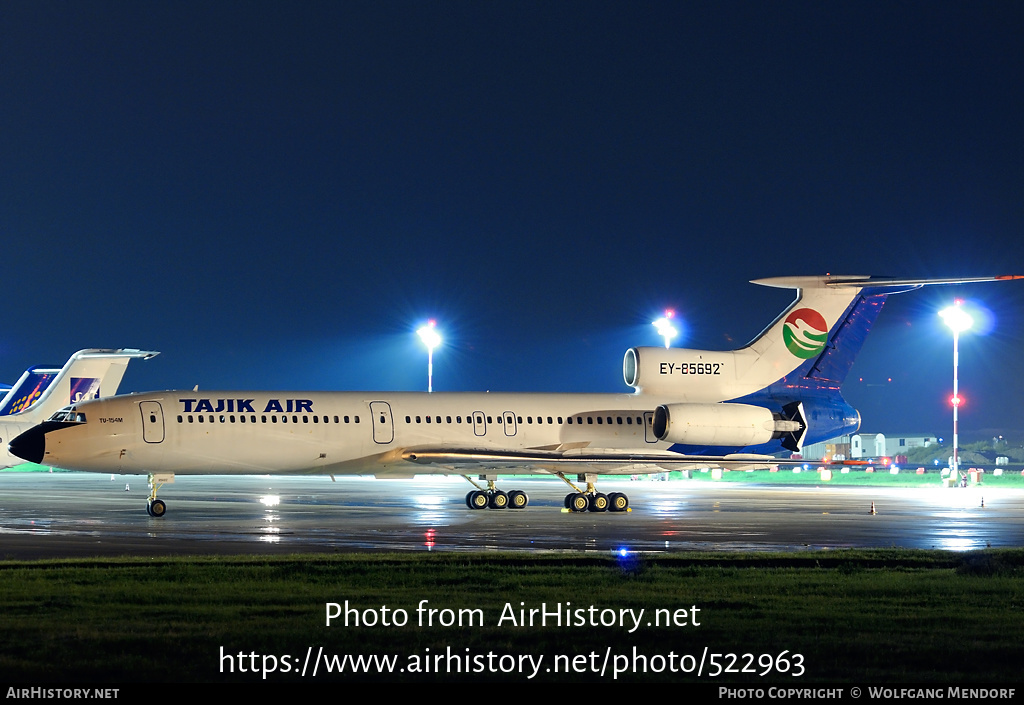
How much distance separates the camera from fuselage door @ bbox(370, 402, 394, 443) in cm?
3727

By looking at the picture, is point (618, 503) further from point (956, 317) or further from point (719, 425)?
point (956, 317)

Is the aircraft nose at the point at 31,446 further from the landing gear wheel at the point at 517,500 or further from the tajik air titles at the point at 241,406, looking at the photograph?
the landing gear wheel at the point at 517,500

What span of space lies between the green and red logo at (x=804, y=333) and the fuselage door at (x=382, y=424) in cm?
1385

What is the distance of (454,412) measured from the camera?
38.5 m

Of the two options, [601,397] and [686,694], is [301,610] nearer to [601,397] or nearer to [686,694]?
[686,694]

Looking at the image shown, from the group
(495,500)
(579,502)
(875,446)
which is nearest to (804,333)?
(579,502)

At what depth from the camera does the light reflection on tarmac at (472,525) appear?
24172 millimetres

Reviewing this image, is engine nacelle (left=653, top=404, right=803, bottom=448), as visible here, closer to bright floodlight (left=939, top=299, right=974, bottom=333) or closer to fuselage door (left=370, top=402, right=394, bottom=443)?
fuselage door (left=370, top=402, right=394, bottom=443)

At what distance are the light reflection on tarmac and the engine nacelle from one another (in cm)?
231

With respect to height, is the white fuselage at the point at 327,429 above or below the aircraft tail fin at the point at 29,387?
below

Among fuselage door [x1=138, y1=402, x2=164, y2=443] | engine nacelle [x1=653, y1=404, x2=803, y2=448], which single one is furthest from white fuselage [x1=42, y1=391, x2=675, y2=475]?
engine nacelle [x1=653, y1=404, x2=803, y2=448]

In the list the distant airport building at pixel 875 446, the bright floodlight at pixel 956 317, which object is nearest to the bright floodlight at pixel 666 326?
the bright floodlight at pixel 956 317

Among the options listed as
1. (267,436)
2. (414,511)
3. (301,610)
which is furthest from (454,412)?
(301,610)

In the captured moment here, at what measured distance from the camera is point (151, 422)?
34812mm
